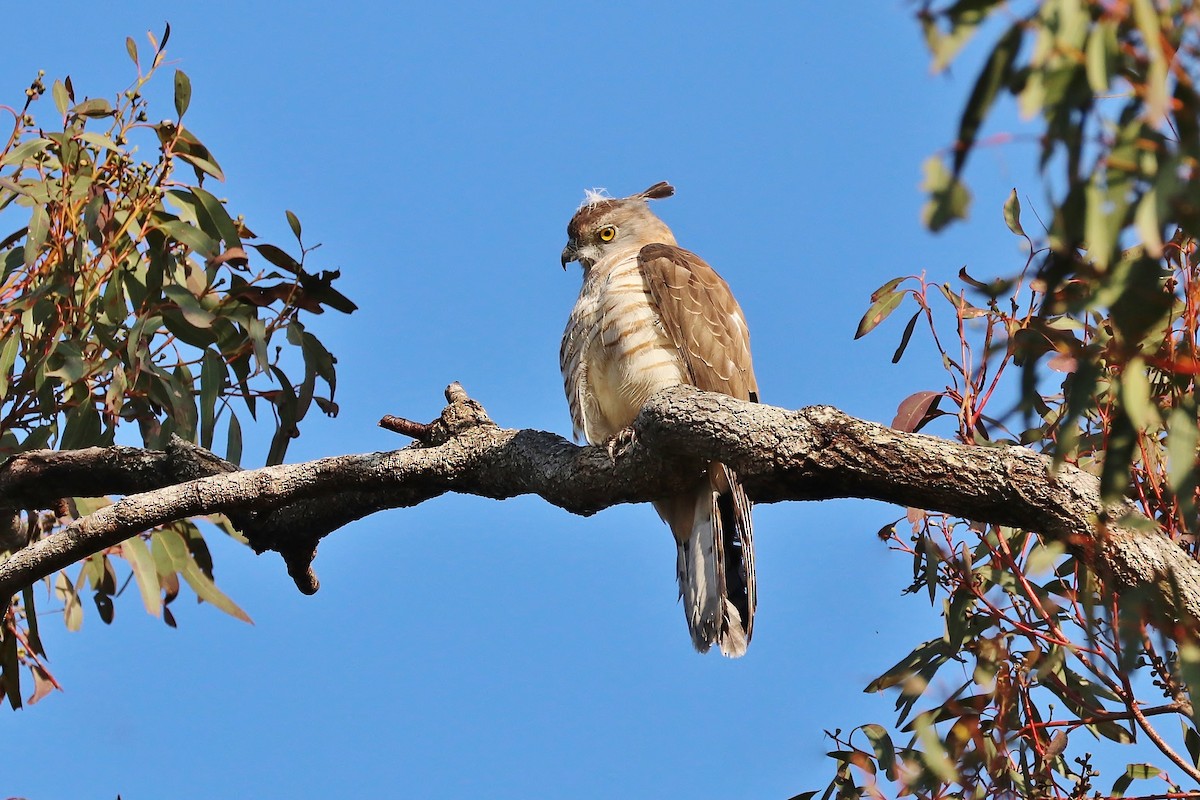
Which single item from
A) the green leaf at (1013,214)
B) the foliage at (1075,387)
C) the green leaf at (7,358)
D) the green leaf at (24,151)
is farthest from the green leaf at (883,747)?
the green leaf at (24,151)

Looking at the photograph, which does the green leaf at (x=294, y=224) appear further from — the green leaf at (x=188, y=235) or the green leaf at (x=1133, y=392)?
the green leaf at (x=1133, y=392)

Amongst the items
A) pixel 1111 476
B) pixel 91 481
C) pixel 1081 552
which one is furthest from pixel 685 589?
pixel 1111 476

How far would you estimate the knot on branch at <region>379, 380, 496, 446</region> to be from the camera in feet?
11.1

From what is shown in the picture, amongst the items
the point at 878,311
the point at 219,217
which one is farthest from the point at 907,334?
the point at 219,217

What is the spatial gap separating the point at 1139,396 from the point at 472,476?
2.03 metres

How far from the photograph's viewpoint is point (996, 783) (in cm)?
257

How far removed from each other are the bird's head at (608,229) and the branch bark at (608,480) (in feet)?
5.62

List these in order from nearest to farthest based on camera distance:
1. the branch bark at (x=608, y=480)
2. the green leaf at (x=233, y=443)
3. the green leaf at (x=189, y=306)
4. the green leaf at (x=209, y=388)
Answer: the branch bark at (x=608, y=480)
the green leaf at (x=189, y=306)
the green leaf at (x=209, y=388)
the green leaf at (x=233, y=443)

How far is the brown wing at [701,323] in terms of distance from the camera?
411 cm

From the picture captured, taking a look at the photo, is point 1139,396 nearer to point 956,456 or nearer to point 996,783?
point 956,456

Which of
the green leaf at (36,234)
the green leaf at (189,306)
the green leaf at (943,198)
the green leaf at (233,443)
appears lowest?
the green leaf at (943,198)

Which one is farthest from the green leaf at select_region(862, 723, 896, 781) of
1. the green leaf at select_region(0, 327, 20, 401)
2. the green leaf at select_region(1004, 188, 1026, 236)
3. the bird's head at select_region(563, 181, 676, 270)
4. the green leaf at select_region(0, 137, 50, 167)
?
the green leaf at select_region(0, 137, 50, 167)

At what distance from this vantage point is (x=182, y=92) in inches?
163

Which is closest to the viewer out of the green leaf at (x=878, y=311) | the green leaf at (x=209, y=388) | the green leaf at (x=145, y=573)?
the green leaf at (x=878, y=311)
